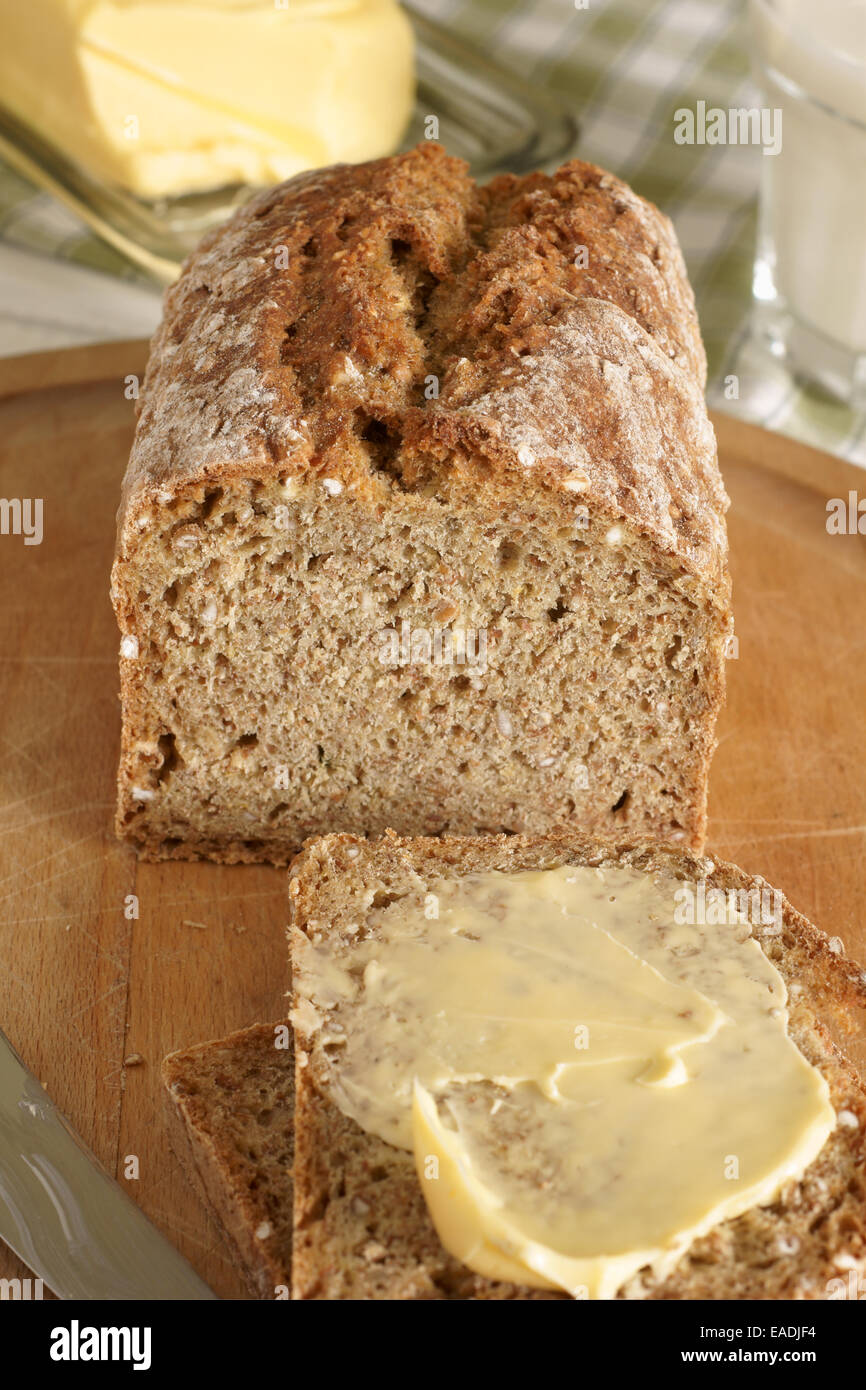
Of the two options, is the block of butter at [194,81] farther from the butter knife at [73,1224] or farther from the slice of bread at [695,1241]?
the butter knife at [73,1224]

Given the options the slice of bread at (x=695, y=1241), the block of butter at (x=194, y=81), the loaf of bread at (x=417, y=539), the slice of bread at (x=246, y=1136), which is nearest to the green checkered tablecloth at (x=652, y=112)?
the block of butter at (x=194, y=81)

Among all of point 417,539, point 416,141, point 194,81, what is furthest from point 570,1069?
point 416,141

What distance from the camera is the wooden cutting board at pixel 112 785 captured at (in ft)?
12.0

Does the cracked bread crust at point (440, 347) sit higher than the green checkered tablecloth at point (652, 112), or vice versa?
the green checkered tablecloth at point (652, 112)

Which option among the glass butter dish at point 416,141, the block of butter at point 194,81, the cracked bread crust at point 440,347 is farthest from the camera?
the glass butter dish at point 416,141

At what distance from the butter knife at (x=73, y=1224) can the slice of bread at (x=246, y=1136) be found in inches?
5.8

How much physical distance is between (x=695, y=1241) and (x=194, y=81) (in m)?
4.55

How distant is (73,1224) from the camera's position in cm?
314

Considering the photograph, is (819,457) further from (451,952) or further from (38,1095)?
(38,1095)

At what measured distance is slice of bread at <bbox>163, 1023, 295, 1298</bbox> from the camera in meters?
3.06

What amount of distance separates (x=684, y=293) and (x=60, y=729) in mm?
2251

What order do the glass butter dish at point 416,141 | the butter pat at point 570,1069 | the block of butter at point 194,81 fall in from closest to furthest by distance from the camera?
the butter pat at point 570,1069 < the block of butter at point 194,81 < the glass butter dish at point 416,141

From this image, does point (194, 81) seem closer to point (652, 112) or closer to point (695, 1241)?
point (652, 112)
